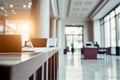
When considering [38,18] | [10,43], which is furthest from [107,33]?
[10,43]

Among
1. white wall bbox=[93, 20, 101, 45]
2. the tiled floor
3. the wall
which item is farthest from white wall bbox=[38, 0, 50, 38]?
white wall bbox=[93, 20, 101, 45]

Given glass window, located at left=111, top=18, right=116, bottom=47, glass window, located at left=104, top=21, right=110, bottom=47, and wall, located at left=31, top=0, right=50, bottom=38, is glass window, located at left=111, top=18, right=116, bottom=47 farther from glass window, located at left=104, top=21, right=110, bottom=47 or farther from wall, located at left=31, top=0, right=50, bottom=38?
wall, located at left=31, top=0, right=50, bottom=38

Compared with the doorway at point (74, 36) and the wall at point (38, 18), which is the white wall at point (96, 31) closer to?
the doorway at point (74, 36)

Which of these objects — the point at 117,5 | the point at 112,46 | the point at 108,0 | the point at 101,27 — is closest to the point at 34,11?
the point at 108,0

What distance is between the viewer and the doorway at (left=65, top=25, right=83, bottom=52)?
67.4 ft

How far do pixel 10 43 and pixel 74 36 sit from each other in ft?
64.7

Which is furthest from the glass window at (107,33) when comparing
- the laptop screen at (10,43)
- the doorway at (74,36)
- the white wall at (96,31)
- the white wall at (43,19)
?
the laptop screen at (10,43)

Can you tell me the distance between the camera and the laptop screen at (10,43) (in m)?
1.12

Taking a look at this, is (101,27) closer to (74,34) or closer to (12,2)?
(74,34)

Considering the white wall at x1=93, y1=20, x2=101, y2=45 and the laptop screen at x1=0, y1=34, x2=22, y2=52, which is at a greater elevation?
the white wall at x1=93, y1=20, x2=101, y2=45

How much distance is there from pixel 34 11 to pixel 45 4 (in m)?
0.53

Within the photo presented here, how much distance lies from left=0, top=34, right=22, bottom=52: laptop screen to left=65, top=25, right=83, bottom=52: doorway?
19.5 meters

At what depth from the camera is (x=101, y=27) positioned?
19.1 meters

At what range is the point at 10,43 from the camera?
3.73ft
